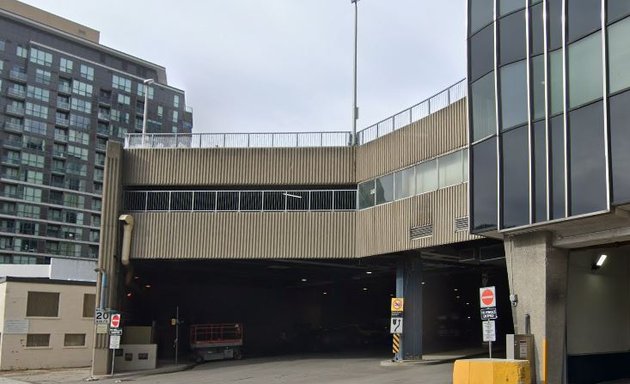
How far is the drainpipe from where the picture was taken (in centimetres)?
3462

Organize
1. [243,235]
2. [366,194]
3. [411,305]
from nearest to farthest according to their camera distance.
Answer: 1. [411,305]
2. [366,194]
3. [243,235]

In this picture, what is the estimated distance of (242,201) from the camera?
Answer: 34.9m

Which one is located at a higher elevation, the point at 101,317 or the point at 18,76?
the point at 18,76

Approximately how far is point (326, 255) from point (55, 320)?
17100 millimetres

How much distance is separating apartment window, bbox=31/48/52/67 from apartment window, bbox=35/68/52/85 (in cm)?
128

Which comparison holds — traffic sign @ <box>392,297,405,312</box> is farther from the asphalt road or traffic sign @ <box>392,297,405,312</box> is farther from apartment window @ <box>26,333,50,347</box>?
apartment window @ <box>26,333,50,347</box>

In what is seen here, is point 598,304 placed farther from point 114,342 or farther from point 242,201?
point 114,342

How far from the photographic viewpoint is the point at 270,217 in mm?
34312

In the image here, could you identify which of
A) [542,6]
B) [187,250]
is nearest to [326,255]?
[187,250]

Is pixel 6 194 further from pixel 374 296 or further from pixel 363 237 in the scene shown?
pixel 363 237

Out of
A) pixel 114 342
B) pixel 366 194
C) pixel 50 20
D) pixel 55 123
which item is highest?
pixel 50 20

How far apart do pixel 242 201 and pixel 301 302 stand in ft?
85.5

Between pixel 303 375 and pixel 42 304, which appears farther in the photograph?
pixel 42 304

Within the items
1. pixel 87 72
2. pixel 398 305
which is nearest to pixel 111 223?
pixel 398 305
